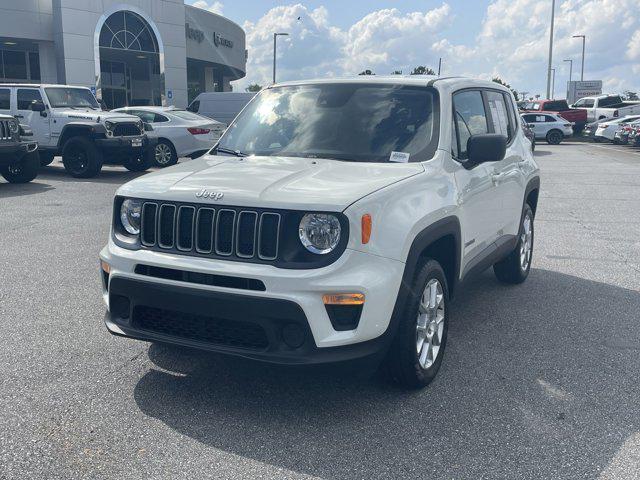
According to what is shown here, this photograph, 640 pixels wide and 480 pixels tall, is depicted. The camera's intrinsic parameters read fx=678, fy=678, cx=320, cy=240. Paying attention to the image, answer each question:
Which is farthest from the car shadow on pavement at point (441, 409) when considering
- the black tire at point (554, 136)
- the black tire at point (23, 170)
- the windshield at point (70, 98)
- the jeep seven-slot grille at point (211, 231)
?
the black tire at point (554, 136)

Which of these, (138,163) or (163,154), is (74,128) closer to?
(138,163)

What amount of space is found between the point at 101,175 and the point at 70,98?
6.30ft

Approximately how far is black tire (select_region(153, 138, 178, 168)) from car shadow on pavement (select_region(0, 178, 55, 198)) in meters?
3.08

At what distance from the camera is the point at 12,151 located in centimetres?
1290

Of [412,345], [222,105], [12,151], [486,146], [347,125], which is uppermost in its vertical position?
[222,105]

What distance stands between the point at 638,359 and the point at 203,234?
9.96 feet

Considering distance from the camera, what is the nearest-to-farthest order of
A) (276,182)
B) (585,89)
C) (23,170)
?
(276,182)
(23,170)
(585,89)

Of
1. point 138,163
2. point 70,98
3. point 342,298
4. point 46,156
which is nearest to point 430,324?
point 342,298

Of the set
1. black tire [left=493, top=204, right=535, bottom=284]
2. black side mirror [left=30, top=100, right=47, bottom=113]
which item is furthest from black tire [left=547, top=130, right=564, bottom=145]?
black tire [left=493, top=204, right=535, bottom=284]

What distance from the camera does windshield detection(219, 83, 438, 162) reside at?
4387 millimetres

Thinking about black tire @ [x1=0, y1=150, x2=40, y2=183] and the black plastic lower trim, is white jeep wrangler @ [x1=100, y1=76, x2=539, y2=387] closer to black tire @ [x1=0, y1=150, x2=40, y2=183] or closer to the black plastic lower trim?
the black plastic lower trim

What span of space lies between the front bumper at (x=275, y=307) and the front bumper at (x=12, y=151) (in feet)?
34.3

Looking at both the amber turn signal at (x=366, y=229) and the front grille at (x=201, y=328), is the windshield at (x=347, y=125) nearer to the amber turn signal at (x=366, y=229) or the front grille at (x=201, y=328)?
the amber turn signal at (x=366, y=229)

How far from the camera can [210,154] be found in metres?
4.86
